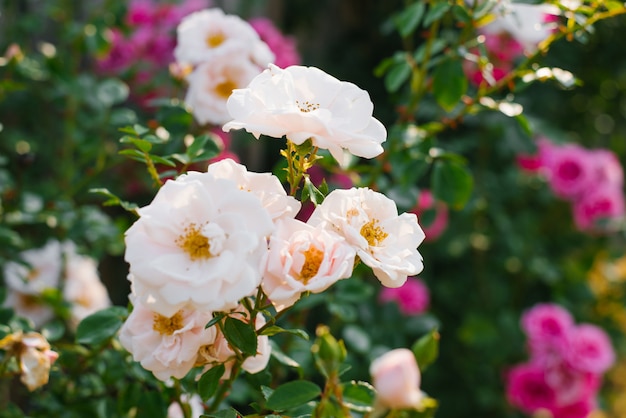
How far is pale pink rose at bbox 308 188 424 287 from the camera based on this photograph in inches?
29.0

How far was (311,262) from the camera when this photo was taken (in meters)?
0.71

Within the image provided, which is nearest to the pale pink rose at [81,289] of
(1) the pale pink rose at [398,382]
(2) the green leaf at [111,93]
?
(2) the green leaf at [111,93]

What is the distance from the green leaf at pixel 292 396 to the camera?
769mm

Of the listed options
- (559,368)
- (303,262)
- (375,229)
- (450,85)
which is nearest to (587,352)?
(559,368)

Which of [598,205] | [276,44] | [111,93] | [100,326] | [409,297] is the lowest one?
[409,297]

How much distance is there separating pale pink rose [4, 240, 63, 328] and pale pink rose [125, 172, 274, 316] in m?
0.69

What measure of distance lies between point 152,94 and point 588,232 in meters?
1.52

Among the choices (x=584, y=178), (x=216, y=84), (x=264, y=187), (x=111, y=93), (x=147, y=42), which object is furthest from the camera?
(x=584, y=178)

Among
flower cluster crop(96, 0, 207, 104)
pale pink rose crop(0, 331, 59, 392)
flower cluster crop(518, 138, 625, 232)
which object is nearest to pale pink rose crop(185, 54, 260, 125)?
pale pink rose crop(0, 331, 59, 392)

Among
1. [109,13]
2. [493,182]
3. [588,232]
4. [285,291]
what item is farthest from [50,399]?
[588,232]

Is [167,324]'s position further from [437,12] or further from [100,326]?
[437,12]

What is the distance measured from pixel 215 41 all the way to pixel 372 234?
58 centimetres

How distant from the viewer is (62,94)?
182 centimetres

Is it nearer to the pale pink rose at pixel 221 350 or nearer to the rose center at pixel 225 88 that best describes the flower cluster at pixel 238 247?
the pale pink rose at pixel 221 350
